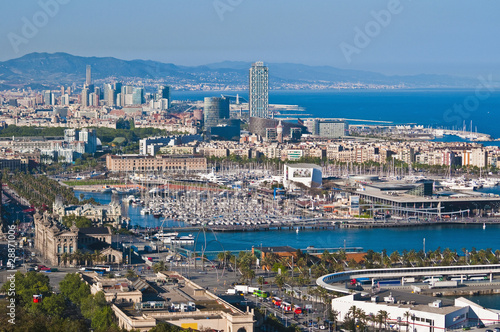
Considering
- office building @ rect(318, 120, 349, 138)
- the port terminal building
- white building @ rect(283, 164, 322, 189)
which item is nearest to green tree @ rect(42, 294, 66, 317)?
the port terminal building

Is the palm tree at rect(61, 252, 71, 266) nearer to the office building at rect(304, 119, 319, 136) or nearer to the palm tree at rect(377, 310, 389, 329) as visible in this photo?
the palm tree at rect(377, 310, 389, 329)

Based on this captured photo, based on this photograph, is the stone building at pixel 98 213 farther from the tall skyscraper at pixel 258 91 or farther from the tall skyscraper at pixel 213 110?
the tall skyscraper at pixel 258 91

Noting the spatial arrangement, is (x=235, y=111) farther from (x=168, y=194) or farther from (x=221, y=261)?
(x=221, y=261)

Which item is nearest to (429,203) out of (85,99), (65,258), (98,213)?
(98,213)

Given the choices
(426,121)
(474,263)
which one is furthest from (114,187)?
(426,121)

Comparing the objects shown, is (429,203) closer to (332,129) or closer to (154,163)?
(154,163)
